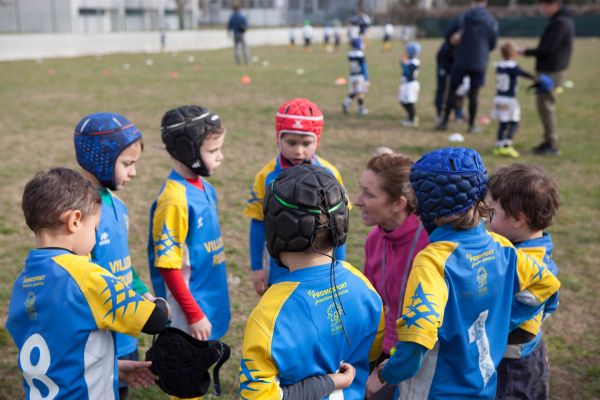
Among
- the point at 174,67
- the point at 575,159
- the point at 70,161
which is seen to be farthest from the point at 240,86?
the point at 575,159

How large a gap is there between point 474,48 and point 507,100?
5.14 feet

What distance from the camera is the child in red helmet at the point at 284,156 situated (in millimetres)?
3719

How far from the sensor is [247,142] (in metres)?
11.0

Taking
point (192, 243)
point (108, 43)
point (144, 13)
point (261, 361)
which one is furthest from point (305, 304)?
point (144, 13)

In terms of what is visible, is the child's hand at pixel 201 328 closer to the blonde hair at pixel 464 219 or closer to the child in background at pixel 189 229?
the child in background at pixel 189 229

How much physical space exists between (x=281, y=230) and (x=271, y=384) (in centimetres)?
52

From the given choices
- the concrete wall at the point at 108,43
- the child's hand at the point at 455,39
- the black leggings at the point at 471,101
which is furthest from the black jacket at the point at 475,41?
the concrete wall at the point at 108,43

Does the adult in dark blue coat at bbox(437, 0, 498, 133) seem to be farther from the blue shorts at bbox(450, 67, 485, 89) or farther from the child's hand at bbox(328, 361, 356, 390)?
the child's hand at bbox(328, 361, 356, 390)

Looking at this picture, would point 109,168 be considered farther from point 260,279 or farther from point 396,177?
point 396,177

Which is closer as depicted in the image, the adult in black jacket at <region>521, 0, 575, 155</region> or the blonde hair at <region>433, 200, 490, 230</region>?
the blonde hair at <region>433, 200, 490, 230</region>

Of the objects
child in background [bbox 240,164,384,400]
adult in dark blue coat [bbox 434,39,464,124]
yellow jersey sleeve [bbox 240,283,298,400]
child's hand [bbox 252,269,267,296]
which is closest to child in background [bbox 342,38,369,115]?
adult in dark blue coat [bbox 434,39,464,124]

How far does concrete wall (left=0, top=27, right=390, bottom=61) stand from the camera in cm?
2647

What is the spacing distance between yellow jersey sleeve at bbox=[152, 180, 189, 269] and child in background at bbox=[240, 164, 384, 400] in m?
1.24

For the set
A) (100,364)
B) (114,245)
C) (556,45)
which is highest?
(556,45)
